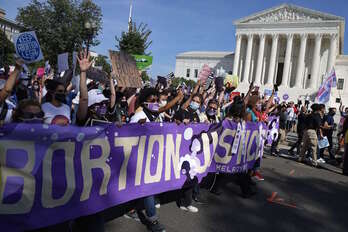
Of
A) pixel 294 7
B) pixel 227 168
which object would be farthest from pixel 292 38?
pixel 227 168

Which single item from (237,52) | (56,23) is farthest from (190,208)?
(237,52)

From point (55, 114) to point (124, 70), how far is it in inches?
86.0

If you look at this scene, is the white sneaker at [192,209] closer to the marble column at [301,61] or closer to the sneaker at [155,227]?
the sneaker at [155,227]

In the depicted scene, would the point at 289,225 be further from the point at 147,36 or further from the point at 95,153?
the point at 147,36

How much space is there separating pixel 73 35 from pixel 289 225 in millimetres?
41991

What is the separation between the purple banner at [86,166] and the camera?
2547 millimetres

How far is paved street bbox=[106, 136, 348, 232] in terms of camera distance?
4.16 m

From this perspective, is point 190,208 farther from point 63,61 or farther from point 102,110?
point 63,61

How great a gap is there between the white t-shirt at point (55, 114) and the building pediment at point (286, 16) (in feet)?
204

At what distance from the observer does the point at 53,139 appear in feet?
9.12

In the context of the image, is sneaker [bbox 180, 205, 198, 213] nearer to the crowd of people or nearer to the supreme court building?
the crowd of people

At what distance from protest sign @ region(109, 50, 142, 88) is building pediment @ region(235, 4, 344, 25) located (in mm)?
59737

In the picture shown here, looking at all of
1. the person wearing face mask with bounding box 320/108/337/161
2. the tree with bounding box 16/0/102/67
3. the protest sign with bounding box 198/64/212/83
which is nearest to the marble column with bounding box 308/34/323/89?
the tree with bounding box 16/0/102/67

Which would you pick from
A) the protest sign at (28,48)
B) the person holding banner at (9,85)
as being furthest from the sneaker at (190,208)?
the protest sign at (28,48)
